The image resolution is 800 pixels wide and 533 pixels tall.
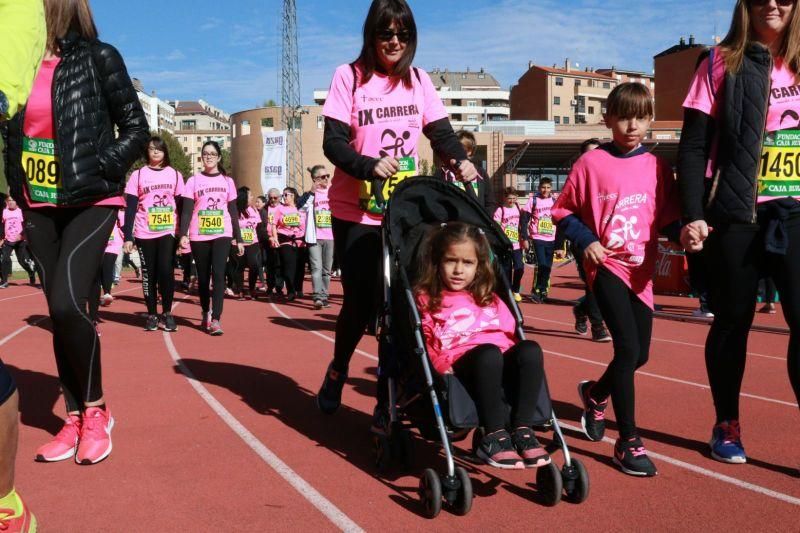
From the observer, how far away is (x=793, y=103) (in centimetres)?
360

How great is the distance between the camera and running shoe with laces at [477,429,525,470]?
2.99 meters

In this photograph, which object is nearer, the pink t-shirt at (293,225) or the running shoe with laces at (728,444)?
the running shoe with laces at (728,444)

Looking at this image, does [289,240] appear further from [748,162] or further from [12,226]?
[748,162]

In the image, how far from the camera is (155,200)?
29.7 ft

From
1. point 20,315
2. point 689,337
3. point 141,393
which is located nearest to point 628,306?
point 141,393

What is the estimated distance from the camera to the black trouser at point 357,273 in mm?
4227

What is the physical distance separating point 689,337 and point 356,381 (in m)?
4.80

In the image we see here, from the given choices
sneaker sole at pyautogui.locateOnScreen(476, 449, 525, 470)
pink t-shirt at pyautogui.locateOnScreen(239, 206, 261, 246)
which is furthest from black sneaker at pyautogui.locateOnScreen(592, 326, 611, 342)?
pink t-shirt at pyautogui.locateOnScreen(239, 206, 261, 246)

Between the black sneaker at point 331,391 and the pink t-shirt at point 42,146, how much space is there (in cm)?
182

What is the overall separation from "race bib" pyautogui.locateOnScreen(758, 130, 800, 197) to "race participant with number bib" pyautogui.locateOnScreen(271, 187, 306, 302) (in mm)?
→ 10794

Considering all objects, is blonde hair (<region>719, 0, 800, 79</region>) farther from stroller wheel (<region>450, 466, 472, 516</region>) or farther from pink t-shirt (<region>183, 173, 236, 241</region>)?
pink t-shirt (<region>183, 173, 236, 241</region>)

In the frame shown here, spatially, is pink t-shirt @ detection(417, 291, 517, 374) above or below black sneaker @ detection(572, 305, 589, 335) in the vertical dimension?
above

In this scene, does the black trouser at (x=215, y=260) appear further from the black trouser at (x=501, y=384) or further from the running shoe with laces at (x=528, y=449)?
the running shoe with laces at (x=528, y=449)

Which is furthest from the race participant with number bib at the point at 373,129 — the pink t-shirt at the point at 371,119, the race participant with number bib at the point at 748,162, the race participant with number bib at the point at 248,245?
the race participant with number bib at the point at 248,245
